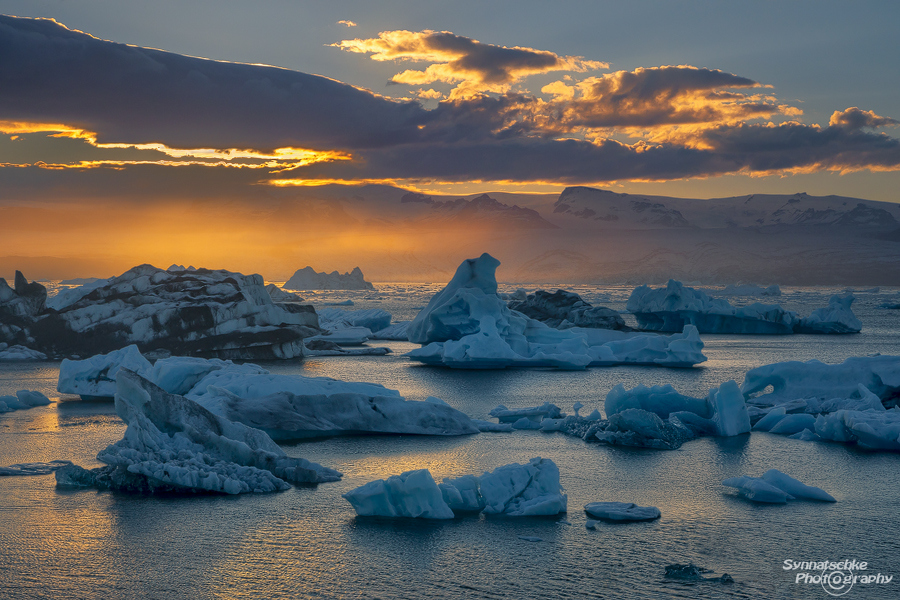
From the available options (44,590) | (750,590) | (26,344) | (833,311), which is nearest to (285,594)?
(44,590)

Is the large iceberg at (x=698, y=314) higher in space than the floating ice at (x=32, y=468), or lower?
higher

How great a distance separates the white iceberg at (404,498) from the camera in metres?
7.82

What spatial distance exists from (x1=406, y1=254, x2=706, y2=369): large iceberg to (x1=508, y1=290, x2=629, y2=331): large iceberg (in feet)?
31.1

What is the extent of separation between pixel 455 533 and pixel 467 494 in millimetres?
739

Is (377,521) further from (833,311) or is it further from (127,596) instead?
(833,311)

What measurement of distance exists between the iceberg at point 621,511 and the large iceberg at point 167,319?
18.5 meters

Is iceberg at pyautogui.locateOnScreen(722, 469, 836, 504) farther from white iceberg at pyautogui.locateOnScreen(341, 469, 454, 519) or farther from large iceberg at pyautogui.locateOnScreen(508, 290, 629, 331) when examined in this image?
large iceberg at pyautogui.locateOnScreen(508, 290, 629, 331)

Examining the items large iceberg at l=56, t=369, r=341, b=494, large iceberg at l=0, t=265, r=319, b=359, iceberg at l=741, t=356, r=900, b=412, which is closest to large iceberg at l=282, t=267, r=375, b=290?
large iceberg at l=0, t=265, r=319, b=359

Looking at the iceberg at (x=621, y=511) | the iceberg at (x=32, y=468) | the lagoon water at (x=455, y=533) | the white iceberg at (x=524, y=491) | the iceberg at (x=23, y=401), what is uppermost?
the white iceberg at (x=524, y=491)

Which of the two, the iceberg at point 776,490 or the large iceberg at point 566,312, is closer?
the iceberg at point 776,490

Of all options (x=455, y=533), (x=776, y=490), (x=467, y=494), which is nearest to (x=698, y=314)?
(x=776, y=490)

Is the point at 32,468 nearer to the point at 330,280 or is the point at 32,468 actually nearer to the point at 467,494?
the point at 467,494

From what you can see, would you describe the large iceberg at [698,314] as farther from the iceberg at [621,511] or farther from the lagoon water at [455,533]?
the iceberg at [621,511]

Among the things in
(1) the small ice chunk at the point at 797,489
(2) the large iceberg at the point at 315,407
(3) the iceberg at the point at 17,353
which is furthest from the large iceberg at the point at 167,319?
(1) the small ice chunk at the point at 797,489
